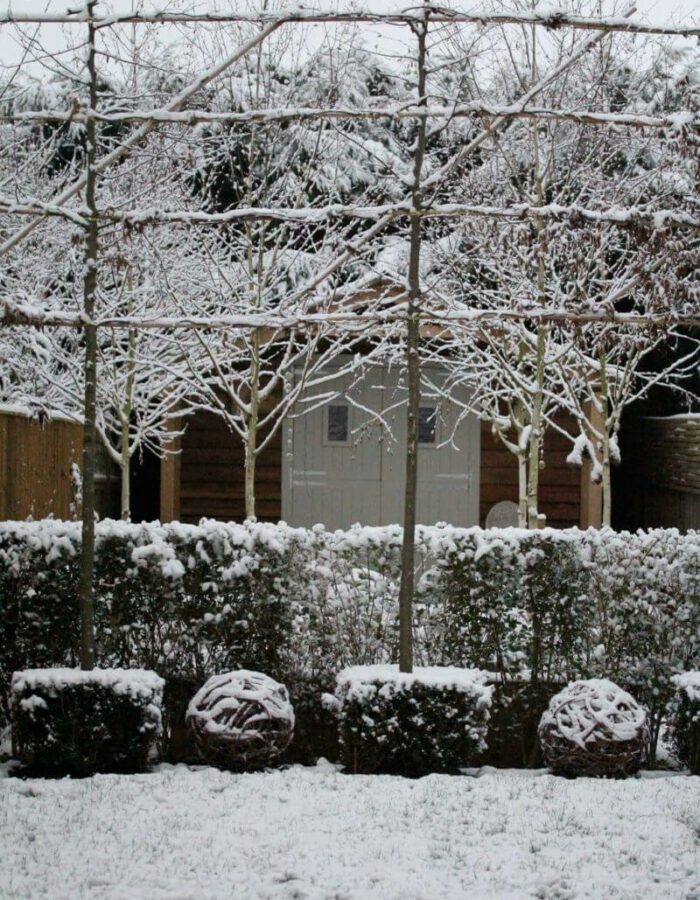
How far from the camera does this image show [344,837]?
16.2 ft

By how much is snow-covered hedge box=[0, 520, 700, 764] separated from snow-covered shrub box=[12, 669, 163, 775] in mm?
621

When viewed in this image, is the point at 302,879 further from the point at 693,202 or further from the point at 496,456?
the point at 496,456

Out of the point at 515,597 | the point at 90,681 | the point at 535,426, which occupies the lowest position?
the point at 90,681

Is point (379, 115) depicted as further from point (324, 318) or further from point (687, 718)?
point (687, 718)

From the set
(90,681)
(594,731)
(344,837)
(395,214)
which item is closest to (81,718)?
(90,681)

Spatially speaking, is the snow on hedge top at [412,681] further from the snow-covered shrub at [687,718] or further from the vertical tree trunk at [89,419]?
the vertical tree trunk at [89,419]

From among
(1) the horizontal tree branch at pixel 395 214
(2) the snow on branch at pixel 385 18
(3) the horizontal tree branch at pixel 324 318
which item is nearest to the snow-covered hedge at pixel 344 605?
(3) the horizontal tree branch at pixel 324 318

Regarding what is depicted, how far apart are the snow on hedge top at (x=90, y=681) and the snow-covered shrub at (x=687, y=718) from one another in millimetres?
2910

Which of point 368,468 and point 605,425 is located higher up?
point 605,425

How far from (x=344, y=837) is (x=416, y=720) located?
1146 mm

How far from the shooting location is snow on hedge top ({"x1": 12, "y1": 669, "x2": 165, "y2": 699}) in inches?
235

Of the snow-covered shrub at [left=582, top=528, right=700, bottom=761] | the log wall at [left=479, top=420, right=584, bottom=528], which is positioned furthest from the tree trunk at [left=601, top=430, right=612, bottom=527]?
the snow-covered shrub at [left=582, top=528, right=700, bottom=761]

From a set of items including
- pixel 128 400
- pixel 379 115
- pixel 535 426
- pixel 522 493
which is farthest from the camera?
pixel 522 493

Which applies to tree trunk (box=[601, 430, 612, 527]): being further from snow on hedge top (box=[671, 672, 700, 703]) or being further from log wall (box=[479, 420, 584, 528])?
snow on hedge top (box=[671, 672, 700, 703])
